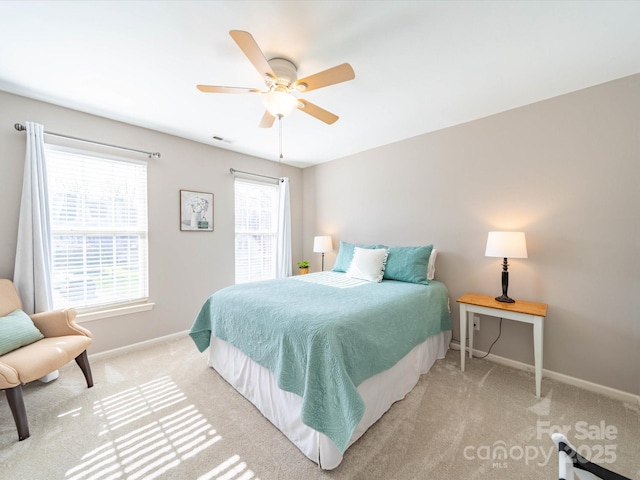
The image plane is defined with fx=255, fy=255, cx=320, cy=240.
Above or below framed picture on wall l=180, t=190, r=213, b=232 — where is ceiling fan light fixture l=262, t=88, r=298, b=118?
above

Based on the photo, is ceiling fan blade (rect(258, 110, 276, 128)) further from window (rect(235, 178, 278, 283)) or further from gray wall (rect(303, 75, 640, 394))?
gray wall (rect(303, 75, 640, 394))

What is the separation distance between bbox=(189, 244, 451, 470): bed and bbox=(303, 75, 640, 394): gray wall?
2.30ft

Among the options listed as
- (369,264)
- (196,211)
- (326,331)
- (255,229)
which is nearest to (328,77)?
(326,331)

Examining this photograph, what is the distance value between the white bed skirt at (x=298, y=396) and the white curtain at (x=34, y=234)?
154 centimetres

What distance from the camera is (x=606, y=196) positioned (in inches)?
81.5

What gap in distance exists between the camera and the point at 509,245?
87.7 inches

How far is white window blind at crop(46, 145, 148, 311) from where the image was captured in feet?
8.07

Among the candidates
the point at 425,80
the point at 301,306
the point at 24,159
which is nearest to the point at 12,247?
the point at 24,159

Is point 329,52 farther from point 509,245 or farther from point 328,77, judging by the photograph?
point 509,245

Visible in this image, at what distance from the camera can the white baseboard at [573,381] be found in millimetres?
1984

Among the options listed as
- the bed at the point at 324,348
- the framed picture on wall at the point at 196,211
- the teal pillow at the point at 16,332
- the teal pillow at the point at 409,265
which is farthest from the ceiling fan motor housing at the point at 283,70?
the teal pillow at the point at 16,332

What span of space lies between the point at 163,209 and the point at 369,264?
8.32 feet

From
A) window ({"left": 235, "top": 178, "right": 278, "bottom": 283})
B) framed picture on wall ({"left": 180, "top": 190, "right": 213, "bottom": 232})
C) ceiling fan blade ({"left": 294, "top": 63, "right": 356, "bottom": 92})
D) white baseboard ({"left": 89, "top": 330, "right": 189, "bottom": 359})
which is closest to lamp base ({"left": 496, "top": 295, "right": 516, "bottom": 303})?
ceiling fan blade ({"left": 294, "top": 63, "right": 356, "bottom": 92})

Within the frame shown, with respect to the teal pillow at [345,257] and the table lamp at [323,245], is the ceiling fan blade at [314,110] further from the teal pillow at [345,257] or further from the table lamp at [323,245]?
the table lamp at [323,245]
